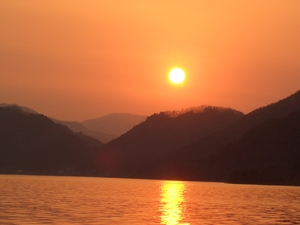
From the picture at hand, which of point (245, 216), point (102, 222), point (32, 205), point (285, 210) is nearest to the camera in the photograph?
point (102, 222)

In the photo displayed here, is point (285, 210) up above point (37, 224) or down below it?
above

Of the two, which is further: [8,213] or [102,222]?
[8,213]

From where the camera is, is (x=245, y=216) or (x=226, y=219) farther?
(x=245, y=216)

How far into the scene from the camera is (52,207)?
66.9 meters

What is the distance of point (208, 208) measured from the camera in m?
74.8

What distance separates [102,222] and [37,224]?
236 inches

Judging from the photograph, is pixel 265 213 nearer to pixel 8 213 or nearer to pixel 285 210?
pixel 285 210

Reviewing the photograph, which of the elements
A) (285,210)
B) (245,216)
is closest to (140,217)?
(245,216)

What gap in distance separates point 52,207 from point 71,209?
9.06 ft

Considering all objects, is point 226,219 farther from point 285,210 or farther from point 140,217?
point 285,210

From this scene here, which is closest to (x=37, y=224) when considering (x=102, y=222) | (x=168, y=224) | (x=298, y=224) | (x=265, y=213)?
(x=102, y=222)

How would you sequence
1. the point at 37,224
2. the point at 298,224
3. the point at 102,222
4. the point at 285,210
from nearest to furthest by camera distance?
the point at 37,224
the point at 102,222
the point at 298,224
the point at 285,210

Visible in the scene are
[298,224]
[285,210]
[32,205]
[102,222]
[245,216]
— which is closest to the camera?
[102,222]

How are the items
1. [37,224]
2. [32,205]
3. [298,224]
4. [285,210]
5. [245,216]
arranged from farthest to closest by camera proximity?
[285,210], [32,205], [245,216], [298,224], [37,224]
